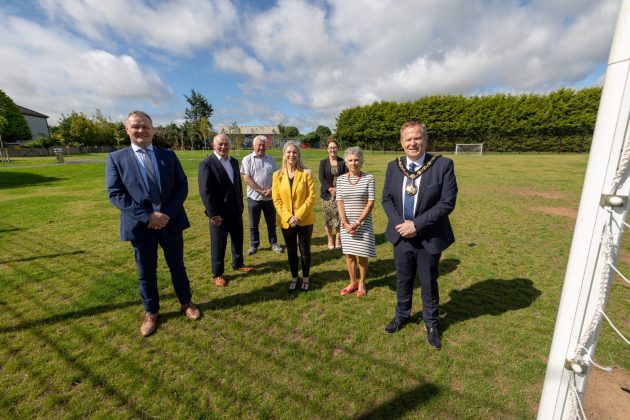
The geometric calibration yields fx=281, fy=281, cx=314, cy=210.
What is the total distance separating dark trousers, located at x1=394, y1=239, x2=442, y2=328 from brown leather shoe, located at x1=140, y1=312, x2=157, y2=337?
2.79m

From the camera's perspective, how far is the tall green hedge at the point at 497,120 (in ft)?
114

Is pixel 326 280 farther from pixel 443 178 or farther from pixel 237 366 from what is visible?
pixel 443 178

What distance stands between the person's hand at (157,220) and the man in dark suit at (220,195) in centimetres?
98

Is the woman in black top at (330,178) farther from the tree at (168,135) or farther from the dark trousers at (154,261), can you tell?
the tree at (168,135)

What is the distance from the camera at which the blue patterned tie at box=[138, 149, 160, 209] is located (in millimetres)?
2863

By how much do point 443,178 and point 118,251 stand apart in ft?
19.5

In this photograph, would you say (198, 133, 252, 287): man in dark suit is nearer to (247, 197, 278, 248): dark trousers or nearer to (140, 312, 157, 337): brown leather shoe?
(247, 197, 278, 248): dark trousers

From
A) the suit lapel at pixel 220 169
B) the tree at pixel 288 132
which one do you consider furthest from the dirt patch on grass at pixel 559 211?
the tree at pixel 288 132

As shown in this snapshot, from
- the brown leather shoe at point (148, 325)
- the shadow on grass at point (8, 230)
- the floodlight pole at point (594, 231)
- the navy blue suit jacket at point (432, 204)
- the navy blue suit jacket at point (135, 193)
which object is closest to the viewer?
the floodlight pole at point (594, 231)

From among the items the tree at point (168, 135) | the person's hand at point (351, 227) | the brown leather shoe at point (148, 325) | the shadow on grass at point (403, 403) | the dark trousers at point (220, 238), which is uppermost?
the tree at point (168, 135)

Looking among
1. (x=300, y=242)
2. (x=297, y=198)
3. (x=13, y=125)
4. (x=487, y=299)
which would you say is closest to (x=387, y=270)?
(x=487, y=299)

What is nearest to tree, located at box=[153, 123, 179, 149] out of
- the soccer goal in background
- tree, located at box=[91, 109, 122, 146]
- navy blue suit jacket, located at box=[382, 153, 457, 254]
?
tree, located at box=[91, 109, 122, 146]

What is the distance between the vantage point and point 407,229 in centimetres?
272

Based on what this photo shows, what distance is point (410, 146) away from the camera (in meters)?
2.67
